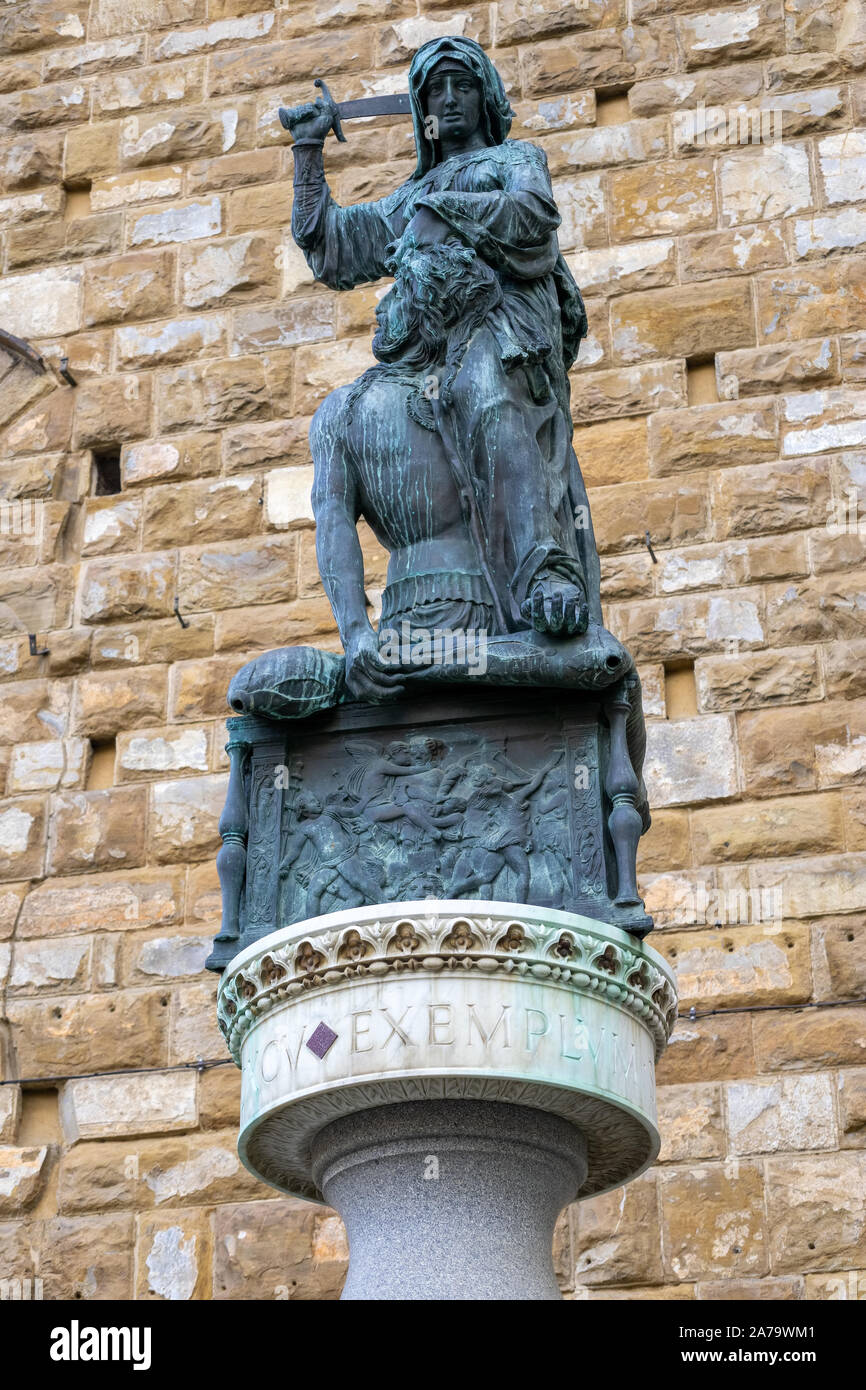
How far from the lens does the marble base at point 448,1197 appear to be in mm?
3969

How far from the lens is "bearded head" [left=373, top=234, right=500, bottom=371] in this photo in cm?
490

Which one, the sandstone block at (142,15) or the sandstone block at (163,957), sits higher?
the sandstone block at (142,15)

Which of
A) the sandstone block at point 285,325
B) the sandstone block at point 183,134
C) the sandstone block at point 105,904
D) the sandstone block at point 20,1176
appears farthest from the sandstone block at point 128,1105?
the sandstone block at point 183,134

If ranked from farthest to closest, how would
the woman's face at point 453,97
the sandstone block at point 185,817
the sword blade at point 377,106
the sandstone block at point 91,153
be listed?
the sandstone block at point 91,153 → the sandstone block at point 185,817 → the sword blade at point 377,106 → the woman's face at point 453,97

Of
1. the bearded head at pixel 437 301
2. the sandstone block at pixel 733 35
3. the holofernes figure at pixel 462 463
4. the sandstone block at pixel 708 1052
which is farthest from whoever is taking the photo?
the sandstone block at pixel 733 35

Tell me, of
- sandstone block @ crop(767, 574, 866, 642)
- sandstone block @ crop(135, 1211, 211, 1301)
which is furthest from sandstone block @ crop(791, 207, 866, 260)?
sandstone block @ crop(135, 1211, 211, 1301)

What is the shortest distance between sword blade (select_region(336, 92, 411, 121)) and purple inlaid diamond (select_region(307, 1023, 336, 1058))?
241 cm

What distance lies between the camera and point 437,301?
4.90 m

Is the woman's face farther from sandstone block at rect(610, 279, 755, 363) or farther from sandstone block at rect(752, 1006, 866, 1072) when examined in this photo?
sandstone block at rect(610, 279, 755, 363)

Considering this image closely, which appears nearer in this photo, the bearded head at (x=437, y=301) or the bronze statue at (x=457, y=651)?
the bronze statue at (x=457, y=651)

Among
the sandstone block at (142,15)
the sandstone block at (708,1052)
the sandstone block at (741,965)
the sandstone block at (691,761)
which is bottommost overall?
the sandstone block at (708,1052)

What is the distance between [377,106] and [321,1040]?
253 centimetres

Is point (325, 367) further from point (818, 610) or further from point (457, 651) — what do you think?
point (457, 651)

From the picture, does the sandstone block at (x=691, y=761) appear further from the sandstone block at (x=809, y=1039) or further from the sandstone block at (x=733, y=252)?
the sandstone block at (x=733, y=252)
